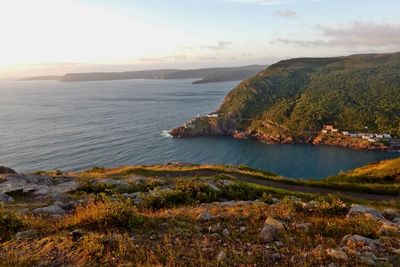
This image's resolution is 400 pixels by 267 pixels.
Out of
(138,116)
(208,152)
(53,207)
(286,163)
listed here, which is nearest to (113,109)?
(138,116)

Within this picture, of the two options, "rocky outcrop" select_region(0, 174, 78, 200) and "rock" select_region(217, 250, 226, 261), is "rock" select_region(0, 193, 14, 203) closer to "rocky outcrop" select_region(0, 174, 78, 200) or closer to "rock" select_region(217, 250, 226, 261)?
"rocky outcrop" select_region(0, 174, 78, 200)

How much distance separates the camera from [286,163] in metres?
104

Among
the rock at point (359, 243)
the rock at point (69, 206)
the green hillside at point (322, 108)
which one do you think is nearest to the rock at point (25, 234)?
the rock at point (69, 206)

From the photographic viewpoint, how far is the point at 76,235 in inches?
374

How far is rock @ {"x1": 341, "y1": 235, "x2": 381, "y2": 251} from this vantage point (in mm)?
9086

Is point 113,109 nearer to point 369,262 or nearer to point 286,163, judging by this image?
point 286,163

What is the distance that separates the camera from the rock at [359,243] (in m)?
9.09

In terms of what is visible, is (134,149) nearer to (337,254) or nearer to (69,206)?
(69,206)

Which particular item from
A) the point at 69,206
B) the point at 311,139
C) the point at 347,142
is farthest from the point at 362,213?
the point at 311,139

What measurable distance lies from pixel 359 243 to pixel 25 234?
9770 millimetres

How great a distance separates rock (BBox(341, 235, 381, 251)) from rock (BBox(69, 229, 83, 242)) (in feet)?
24.7

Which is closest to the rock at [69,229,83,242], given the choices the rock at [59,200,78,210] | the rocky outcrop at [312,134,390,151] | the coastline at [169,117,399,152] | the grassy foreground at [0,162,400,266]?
the grassy foreground at [0,162,400,266]

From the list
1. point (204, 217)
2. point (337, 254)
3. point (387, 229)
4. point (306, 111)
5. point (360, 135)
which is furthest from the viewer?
point (306, 111)

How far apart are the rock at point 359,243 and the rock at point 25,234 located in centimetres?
919
